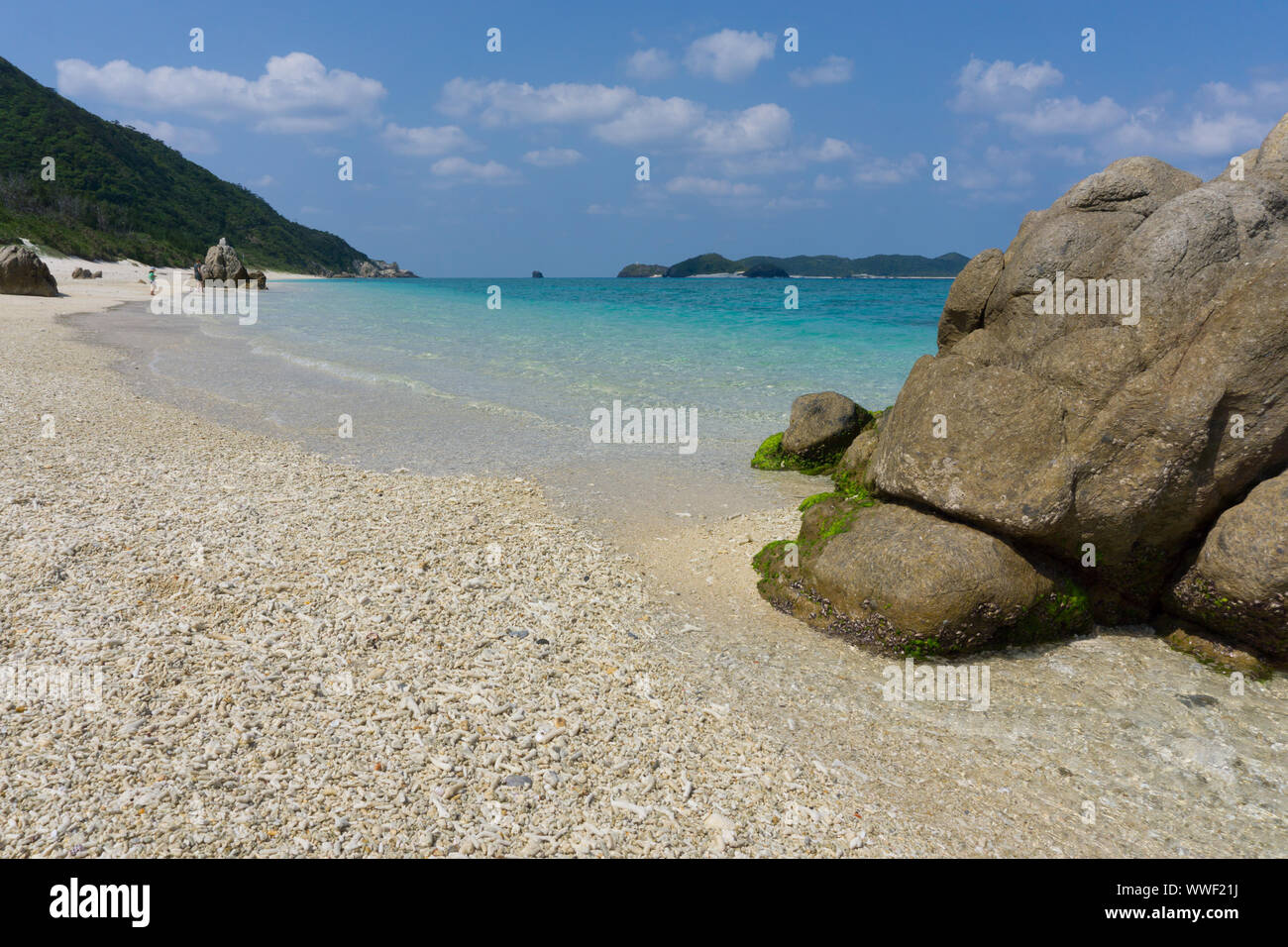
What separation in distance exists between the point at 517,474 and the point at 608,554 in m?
3.57

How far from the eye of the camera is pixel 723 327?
128 feet

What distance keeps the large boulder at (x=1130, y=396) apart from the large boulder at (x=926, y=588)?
0.96 feet

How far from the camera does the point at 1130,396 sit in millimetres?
6527

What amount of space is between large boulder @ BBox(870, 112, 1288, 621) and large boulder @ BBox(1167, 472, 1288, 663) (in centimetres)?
27

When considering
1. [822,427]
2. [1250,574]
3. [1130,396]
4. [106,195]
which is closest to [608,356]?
[822,427]

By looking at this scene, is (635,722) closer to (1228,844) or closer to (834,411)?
(1228,844)

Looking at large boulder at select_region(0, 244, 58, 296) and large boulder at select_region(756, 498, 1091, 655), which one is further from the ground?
large boulder at select_region(0, 244, 58, 296)

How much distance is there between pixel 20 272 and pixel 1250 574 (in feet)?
149

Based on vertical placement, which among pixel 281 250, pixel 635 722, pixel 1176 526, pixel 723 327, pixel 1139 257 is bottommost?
pixel 635 722

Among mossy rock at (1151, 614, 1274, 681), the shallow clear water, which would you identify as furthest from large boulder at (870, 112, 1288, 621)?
the shallow clear water

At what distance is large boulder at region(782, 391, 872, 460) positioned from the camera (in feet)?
41.1

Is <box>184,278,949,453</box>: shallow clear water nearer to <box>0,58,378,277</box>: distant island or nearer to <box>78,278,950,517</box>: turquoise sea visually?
<box>78,278,950,517</box>: turquoise sea

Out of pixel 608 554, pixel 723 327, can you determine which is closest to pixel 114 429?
pixel 608 554

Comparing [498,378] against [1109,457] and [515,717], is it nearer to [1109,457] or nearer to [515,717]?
[515,717]
